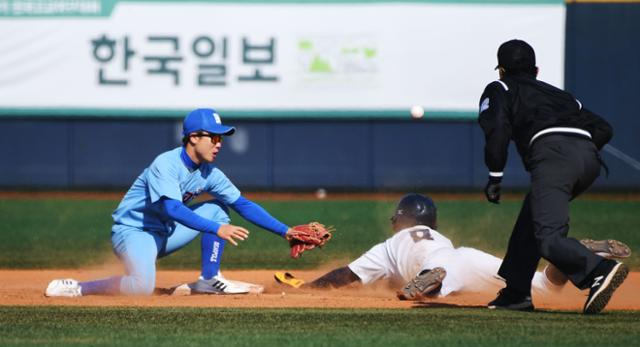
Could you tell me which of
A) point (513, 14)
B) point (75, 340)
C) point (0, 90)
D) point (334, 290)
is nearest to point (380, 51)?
point (513, 14)

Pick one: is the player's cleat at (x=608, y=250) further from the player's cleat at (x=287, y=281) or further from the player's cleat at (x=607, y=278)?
the player's cleat at (x=287, y=281)

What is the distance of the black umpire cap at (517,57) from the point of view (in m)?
6.80

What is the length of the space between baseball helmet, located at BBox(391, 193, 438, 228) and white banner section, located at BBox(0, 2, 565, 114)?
1079 cm

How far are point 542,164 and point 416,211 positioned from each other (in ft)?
5.91

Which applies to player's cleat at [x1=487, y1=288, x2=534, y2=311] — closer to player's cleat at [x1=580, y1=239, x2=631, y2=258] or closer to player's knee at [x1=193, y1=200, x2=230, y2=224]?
player's cleat at [x1=580, y1=239, x2=631, y2=258]

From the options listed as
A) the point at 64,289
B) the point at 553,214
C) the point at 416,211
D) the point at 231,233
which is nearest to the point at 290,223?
the point at 416,211

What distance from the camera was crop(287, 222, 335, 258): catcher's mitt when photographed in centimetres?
752

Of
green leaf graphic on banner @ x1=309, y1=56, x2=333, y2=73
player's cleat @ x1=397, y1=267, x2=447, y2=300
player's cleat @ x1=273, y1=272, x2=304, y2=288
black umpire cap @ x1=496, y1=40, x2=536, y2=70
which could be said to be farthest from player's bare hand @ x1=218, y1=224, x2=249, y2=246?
green leaf graphic on banner @ x1=309, y1=56, x2=333, y2=73

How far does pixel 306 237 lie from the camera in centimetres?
751

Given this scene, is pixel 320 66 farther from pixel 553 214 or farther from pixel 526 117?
pixel 553 214

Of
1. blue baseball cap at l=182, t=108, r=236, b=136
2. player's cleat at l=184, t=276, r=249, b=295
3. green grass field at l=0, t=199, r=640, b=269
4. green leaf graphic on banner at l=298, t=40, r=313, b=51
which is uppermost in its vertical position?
green leaf graphic on banner at l=298, t=40, r=313, b=51

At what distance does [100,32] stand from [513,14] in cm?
671

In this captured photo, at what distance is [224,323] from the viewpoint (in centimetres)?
616

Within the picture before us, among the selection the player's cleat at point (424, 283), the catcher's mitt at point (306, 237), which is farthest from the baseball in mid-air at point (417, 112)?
the player's cleat at point (424, 283)
